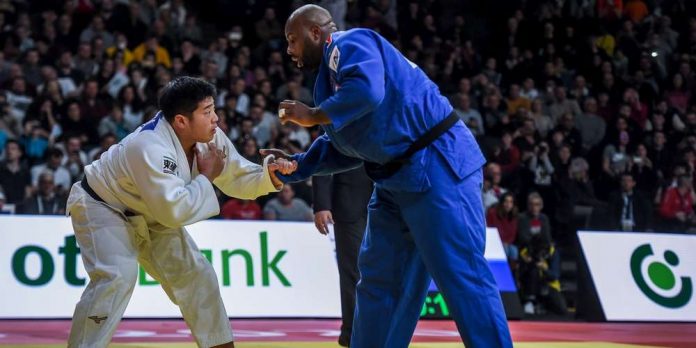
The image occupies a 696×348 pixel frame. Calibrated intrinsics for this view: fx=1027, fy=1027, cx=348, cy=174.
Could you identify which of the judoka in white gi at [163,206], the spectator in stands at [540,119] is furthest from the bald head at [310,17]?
the spectator in stands at [540,119]

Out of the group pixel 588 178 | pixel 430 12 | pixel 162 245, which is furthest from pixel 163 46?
pixel 162 245

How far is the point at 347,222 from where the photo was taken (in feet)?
20.5

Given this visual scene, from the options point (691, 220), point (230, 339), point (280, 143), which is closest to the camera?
point (230, 339)

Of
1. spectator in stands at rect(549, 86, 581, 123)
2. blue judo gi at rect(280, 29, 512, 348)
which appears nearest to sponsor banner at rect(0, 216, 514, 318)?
blue judo gi at rect(280, 29, 512, 348)

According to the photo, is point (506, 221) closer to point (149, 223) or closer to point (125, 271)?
point (149, 223)

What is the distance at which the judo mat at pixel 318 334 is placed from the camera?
6.68 meters

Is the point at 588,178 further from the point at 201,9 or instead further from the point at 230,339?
the point at 230,339

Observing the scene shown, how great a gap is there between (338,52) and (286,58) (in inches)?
412

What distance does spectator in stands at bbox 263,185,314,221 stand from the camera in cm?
1090

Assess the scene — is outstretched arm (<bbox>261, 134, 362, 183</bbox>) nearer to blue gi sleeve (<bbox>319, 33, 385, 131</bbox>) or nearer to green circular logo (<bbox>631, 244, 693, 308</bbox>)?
blue gi sleeve (<bbox>319, 33, 385, 131</bbox>)

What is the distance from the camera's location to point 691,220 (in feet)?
41.7

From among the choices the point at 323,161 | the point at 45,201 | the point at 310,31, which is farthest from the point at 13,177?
the point at 310,31

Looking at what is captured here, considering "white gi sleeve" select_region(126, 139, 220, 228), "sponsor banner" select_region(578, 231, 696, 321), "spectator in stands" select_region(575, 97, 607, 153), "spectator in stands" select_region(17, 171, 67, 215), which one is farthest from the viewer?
"spectator in stands" select_region(575, 97, 607, 153)

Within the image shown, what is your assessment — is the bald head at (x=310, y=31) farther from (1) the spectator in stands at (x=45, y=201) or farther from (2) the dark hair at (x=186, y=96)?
(1) the spectator in stands at (x=45, y=201)
